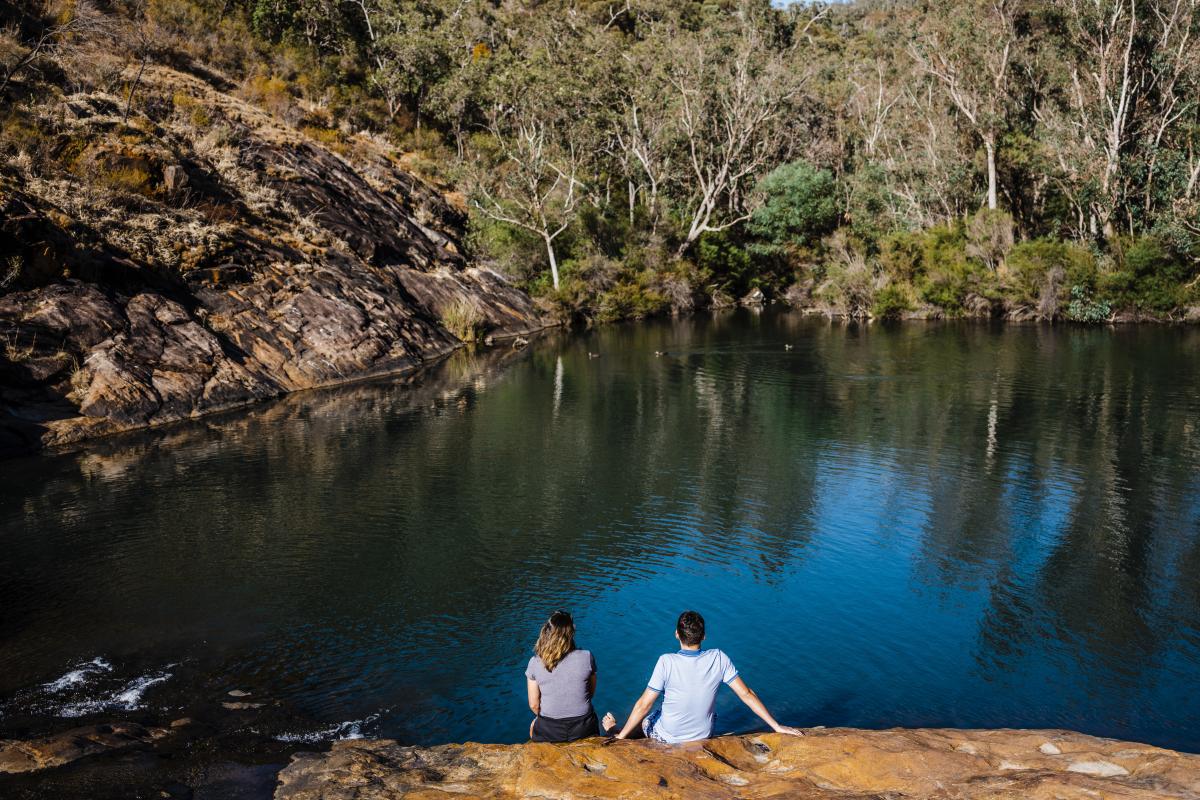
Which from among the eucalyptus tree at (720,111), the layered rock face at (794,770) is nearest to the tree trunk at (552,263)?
the eucalyptus tree at (720,111)

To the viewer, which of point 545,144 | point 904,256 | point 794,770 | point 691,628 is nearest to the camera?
point 794,770

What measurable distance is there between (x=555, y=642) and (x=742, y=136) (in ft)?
188

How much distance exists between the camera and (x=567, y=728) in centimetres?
874

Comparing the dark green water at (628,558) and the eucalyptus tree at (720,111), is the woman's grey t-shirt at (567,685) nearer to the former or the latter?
the dark green water at (628,558)

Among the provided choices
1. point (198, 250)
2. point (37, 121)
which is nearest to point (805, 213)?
point (198, 250)

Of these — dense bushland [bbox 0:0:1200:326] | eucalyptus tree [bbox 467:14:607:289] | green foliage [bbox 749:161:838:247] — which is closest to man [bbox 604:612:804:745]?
dense bushland [bbox 0:0:1200:326]

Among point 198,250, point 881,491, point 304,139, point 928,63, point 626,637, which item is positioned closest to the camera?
point 626,637

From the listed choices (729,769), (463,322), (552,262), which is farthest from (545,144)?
(729,769)

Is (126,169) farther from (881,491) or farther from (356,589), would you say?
(881,491)

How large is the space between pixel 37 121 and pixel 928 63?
4921 cm

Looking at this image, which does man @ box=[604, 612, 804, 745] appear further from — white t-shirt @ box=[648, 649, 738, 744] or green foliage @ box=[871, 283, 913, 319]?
green foliage @ box=[871, 283, 913, 319]

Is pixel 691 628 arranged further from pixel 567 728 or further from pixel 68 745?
pixel 68 745

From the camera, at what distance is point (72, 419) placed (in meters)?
26.9

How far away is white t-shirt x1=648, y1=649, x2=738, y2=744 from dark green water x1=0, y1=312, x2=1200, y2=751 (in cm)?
262
